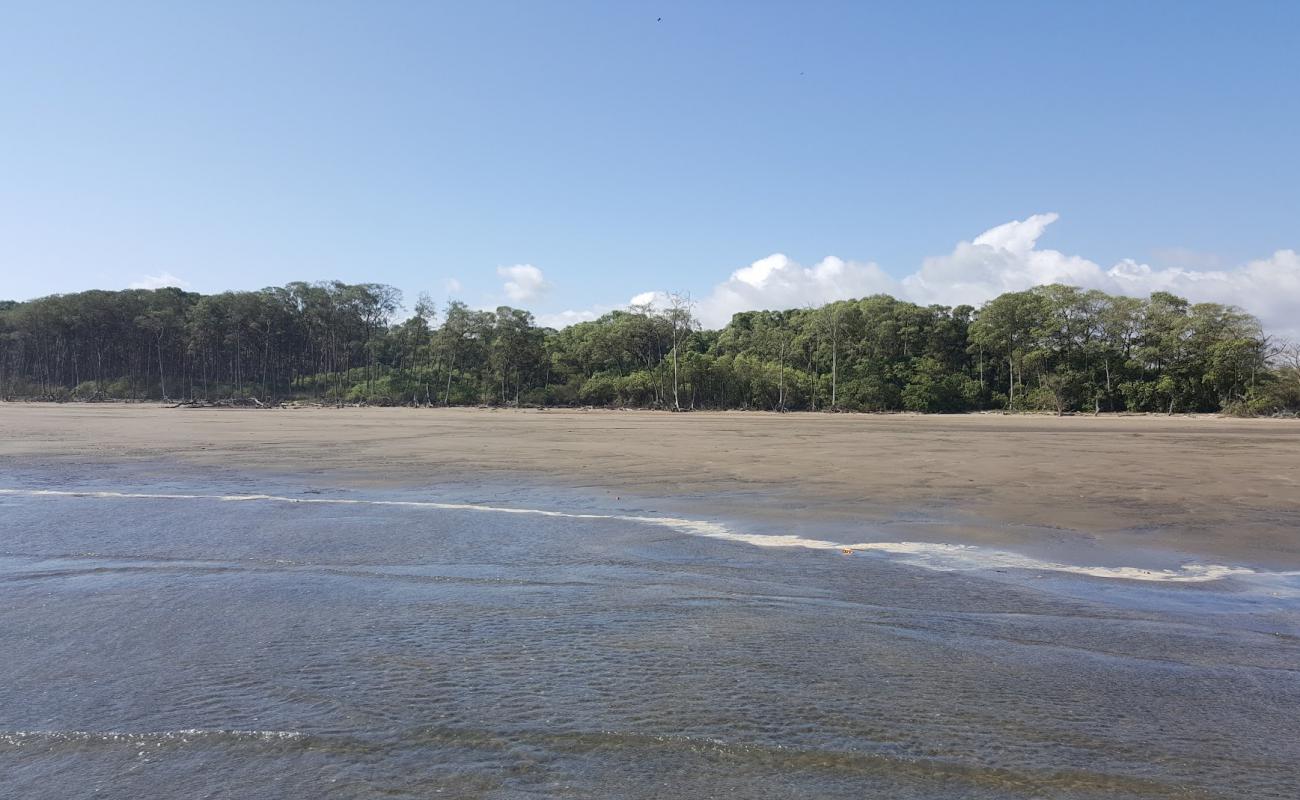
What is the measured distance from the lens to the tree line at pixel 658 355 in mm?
62156

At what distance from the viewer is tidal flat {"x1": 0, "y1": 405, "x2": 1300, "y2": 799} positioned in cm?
369

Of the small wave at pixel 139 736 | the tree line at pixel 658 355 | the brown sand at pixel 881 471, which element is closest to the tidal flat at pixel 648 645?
the small wave at pixel 139 736

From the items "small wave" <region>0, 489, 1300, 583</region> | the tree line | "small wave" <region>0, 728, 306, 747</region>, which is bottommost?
"small wave" <region>0, 489, 1300, 583</region>

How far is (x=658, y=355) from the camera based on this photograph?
7669 cm

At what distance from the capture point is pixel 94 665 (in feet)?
16.7

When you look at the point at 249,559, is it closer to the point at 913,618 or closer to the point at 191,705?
the point at 191,705

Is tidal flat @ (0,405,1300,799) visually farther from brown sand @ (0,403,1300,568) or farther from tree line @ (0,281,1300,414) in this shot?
tree line @ (0,281,1300,414)

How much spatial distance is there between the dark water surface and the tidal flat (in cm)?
2

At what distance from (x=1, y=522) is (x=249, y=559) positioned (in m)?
5.07

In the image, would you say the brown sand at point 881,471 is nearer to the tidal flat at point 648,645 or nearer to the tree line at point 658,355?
the tidal flat at point 648,645

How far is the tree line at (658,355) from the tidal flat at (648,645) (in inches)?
2135

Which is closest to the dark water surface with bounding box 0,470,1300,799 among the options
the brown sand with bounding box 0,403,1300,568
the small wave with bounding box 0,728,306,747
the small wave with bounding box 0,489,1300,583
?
the small wave with bounding box 0,728,306,747

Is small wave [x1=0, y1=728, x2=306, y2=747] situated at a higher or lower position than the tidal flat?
higher

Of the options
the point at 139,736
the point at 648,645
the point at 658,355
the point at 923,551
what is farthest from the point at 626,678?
the point at 658,355
